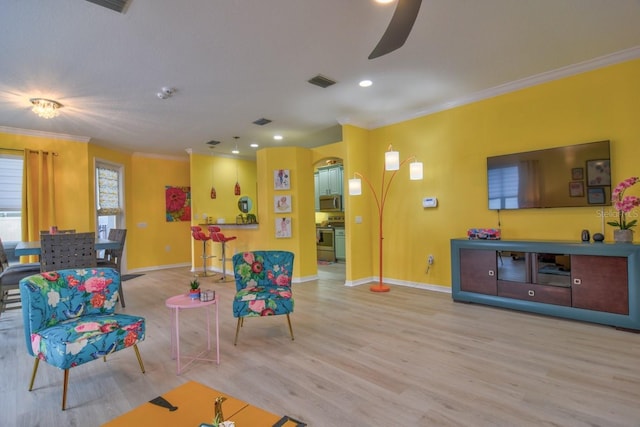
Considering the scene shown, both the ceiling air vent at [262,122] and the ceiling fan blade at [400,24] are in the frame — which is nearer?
the ceiling fan blade at [400,24]

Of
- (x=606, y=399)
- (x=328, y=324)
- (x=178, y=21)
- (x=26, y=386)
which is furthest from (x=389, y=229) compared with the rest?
(x=26, y=386)

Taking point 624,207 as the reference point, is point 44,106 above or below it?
above

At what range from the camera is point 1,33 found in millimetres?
2686

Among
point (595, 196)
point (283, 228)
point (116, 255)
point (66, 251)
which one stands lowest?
point (116, 255)

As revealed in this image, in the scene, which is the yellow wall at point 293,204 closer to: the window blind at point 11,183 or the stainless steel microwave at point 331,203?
the stainless steel microwave at point 331,203

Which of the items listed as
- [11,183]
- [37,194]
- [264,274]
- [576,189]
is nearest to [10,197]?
[11,183]

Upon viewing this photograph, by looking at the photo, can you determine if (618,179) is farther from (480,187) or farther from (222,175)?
(222,175)

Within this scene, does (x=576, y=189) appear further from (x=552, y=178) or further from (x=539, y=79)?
(x=539, y=79)

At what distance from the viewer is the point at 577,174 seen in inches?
142

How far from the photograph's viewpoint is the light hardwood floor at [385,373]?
1938 mm

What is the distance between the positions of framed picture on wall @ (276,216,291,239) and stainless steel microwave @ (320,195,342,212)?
250cm

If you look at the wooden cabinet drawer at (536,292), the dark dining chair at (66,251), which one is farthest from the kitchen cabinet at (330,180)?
the dark dining chair at (66,251)

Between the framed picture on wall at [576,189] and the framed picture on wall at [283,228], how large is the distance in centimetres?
407

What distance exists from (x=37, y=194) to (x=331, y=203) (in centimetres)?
578
